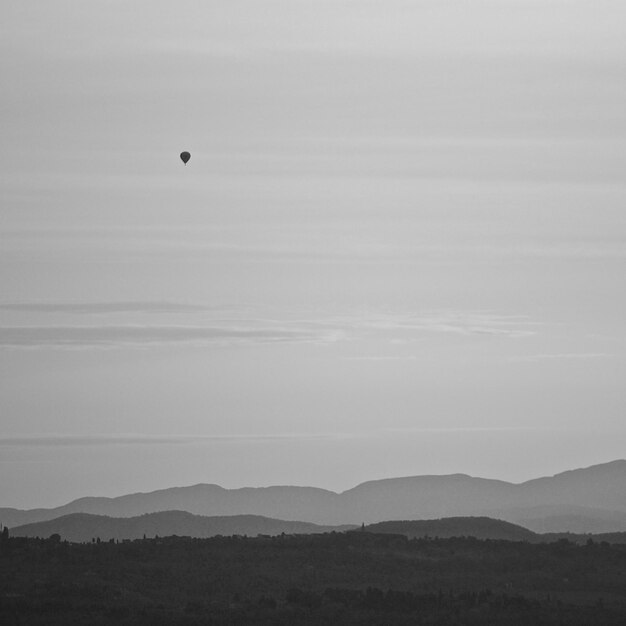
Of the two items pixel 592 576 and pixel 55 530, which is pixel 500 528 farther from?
pixel 55 530

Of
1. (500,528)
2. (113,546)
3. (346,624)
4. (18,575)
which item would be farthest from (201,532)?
(346,624)

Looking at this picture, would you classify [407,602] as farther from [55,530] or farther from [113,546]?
[55,530]

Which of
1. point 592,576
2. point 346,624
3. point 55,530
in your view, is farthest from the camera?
point 55,530

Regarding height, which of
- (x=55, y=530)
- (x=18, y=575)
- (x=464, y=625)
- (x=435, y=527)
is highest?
(x=55, y=530)

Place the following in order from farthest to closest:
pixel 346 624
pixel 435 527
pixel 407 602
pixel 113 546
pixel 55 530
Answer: pixel 55 530 < pixel 435 527 < pixel 113 546 < pixel 407 602 < pixel 346 624

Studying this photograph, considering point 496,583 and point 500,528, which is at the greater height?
point 500,528

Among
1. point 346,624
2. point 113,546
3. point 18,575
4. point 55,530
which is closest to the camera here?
point 346,624

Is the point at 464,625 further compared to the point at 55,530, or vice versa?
the point at 55,530

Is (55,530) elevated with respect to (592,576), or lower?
elevated

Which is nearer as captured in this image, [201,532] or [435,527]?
[435,527]
